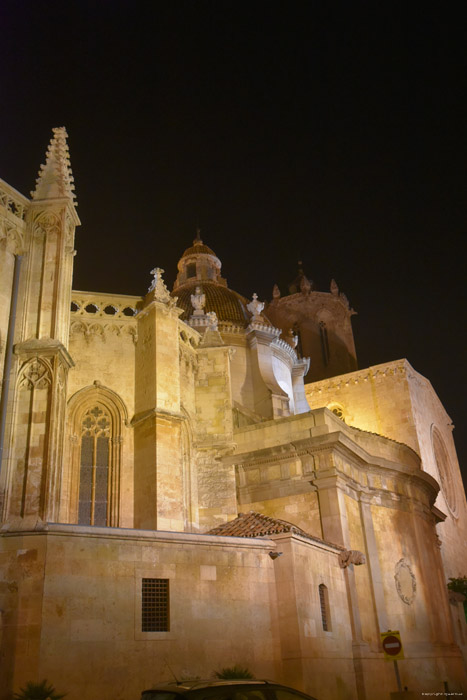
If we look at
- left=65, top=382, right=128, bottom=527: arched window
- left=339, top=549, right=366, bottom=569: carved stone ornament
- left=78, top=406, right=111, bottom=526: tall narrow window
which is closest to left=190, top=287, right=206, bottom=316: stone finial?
left=65, top=382, right=128, bottom=527: arched window

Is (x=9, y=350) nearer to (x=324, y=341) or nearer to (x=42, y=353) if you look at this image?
(x=42, y=353)

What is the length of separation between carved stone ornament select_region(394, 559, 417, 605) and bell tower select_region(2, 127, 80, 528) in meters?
13.5

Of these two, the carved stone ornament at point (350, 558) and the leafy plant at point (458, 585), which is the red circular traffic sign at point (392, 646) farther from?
the leafy plant at point (458, 585)

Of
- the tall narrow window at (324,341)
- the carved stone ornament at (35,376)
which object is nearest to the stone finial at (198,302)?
the carved stone ornament at (35,376)

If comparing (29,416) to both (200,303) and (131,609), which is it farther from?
(200,303)

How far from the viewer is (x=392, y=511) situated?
79.7 feet

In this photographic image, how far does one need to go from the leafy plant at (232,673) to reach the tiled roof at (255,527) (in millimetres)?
3228

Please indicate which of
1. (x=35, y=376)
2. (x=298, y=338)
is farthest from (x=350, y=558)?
(x=298, y=338)

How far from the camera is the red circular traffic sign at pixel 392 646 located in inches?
516

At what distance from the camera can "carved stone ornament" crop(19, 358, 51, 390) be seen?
15609 millimetres

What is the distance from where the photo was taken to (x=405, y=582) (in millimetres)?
23266

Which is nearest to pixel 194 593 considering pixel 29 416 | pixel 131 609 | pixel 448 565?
pixel 131 609

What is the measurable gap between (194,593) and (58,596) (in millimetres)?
2976

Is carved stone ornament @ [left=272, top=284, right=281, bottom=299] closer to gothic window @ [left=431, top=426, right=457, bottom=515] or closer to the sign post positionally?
gothic window @ [left=431, top=426, right=457, bottom=515]
